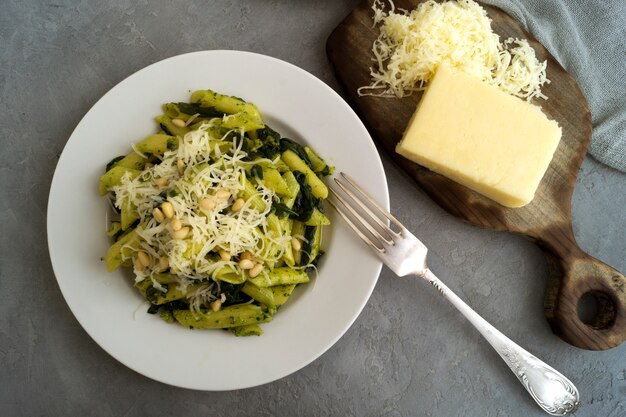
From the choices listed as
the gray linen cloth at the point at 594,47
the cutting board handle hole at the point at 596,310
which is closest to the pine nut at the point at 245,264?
the cutting board handle hole at the point at 596,310

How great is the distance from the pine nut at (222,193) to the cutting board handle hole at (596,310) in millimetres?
1938

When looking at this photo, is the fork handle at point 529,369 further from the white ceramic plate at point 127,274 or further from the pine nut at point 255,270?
the pine nut at point 255,270

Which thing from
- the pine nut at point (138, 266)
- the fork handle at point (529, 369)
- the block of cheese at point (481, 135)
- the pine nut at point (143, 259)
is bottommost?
the fork handle at point (529, 369)

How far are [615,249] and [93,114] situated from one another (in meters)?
2.85

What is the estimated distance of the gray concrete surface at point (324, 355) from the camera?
256 centimetres

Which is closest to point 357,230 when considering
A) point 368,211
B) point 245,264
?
point 368,211

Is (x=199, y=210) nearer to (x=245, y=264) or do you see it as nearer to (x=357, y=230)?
(x=245, y=264)

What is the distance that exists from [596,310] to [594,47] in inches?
59.2

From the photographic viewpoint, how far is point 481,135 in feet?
8.02

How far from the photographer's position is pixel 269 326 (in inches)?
89.7

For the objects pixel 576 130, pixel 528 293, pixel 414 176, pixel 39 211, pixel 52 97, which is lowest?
pixel 39 211

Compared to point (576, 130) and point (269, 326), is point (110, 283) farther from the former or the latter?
point (576, 130)

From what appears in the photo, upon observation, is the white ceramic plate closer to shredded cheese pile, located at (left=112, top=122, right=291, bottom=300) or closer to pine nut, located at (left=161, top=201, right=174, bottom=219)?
shredded cheese pile, located at (left=112, top=122, right=291, bottom=300)

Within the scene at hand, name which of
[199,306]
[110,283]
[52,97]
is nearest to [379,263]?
[199,306]
